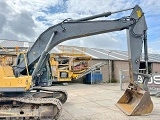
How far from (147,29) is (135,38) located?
23.9 inches

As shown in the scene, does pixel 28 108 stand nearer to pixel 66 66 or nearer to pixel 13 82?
pixel 13 82

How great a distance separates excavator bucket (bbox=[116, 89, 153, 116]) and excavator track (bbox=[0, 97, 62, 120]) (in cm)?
260

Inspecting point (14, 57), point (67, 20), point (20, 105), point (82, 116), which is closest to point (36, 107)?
point (20, 105)

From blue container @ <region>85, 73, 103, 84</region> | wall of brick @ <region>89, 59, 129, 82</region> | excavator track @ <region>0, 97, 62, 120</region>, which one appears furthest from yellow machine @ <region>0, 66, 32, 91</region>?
wall of brick @ <region>89, 59, 129, 82</region>

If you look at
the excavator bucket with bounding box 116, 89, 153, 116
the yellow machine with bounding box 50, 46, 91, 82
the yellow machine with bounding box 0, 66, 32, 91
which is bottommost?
the excavator bucket with bounding box 116, 89, 153, 116

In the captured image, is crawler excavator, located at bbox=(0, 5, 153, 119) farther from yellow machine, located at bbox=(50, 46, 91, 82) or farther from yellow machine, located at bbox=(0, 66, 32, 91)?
yellow machine, located at bbox=(50, 46, 91, 82)

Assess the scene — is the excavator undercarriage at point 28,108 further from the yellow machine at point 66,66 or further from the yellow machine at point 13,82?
the yellow machine at point 66,66

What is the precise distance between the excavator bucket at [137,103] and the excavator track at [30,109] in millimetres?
2599

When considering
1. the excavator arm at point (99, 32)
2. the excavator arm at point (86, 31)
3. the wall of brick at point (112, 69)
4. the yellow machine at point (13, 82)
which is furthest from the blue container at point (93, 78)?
the yellow machine at point (13, 82)

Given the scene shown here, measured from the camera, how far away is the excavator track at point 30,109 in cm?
658

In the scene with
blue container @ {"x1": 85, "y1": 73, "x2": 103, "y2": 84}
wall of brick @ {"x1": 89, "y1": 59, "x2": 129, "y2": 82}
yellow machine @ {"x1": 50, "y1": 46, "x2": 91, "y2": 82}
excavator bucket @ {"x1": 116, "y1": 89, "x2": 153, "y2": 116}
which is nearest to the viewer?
excavator bucket @ {"x1": 116, "y1": 89, "x2": 153, "y2": 116}

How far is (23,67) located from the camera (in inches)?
313

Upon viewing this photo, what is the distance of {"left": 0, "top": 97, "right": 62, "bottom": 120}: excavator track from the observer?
6582 millimetres

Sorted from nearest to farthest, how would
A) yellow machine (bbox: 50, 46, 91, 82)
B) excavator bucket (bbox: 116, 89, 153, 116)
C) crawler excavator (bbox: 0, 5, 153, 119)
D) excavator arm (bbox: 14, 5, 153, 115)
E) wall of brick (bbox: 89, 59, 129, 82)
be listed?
excavator bucket (bbox: 116, 89, 153, 116)
crawler excavator (bbox: 0, 5, 153, 119)
excavator arm (bbox: 14, 5, 153, 115)
yellow machine (bbox: 50, 46, 91, 82)
wall of brick (bbox: 89, 59, 129, 82)
